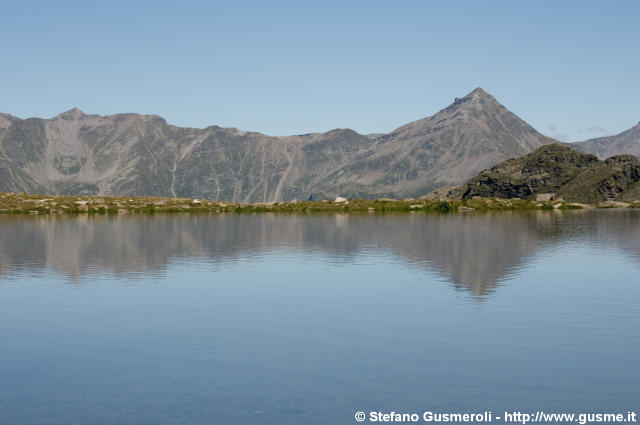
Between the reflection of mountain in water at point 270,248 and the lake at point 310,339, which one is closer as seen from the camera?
the lake at point 310,339

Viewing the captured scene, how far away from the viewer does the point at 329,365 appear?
108 feet

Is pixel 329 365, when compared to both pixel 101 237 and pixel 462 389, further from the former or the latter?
pixel 101 237

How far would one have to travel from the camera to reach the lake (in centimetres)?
2764

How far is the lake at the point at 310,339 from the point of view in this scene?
1088 inches

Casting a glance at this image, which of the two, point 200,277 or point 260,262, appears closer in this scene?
point 200,277

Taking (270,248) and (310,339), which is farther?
(270,248)

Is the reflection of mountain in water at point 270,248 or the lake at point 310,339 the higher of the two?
the reflection of mountain in water at point 270,248

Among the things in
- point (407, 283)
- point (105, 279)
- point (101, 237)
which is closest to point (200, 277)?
point (105, 279)

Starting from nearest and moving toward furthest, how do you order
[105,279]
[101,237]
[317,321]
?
[317,321]
[105,279]
[101,237]

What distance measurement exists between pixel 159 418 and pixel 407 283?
38.8m

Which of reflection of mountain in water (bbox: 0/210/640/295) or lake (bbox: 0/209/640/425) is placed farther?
reflection of mountain in water (bbox: 0/210/640/295)

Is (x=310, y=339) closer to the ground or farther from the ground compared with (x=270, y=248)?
closer to the ground

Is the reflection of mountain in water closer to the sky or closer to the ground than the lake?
closer to the sky

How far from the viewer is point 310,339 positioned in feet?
127
